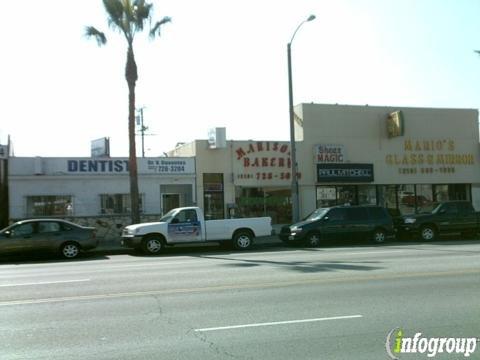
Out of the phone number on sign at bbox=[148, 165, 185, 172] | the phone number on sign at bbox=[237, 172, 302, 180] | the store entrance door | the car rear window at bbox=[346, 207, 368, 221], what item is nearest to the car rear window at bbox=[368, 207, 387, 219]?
the car rear window at bbox=[346, 207, 368, 221]

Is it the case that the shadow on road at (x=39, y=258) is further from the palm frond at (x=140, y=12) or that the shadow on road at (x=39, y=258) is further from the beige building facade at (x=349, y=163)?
the palm frond at (x=140, y=12)

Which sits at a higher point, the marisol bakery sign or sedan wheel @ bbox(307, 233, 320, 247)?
the marisol bakery sign

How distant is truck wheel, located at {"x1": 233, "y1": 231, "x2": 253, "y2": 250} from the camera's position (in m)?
20.5

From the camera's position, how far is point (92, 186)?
25438 millimetres

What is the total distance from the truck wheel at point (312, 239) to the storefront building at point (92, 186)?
23.5 feet

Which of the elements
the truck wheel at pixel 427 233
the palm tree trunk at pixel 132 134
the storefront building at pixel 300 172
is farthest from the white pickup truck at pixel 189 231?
the truck wheel at pixel 427 233

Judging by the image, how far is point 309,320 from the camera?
7.56 metres

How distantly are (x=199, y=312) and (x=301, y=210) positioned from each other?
2077cm

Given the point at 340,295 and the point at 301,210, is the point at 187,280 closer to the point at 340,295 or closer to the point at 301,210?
the point at 340,295

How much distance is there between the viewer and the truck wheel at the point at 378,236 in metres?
22.5

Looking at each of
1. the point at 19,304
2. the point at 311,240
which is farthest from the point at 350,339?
the point at 311,240

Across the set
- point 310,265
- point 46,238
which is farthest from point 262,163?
point 310,265

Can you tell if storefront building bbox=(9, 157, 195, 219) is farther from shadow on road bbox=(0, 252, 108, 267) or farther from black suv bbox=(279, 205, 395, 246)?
black suv bbox=(279, 205, 395, 246)

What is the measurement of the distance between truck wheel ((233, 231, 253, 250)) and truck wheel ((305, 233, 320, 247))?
2.27m
